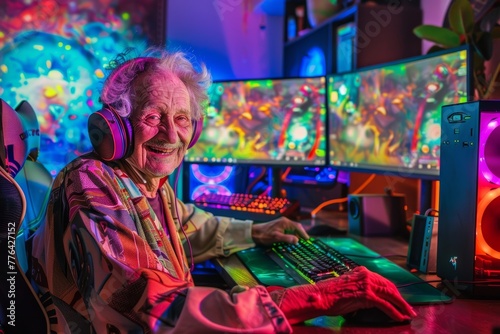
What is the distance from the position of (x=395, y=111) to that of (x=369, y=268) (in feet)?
2.17

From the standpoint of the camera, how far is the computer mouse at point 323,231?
1742mm

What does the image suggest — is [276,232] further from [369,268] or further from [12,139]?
[12,139]

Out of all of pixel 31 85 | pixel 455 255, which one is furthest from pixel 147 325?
pixel 31 85

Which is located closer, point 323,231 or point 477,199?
point 477,199

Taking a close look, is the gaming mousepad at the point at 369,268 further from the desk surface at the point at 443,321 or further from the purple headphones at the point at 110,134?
the purple headphones at the point at 110,134

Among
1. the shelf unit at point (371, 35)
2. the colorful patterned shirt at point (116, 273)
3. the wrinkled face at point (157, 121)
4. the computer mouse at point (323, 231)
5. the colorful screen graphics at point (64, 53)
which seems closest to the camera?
the colorful patterned shirt at point (116, 273)

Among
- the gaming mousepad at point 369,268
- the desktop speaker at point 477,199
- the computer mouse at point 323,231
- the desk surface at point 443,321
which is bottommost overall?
the desk surface at point 443,321

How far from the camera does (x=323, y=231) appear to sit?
175cm

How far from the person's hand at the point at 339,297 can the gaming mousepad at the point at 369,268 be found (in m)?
0.16

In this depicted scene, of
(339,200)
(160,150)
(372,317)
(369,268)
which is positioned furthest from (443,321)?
(339,200)

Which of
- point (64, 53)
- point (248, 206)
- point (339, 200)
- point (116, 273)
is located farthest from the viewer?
point (64, 53)

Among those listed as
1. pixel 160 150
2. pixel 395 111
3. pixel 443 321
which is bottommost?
pixel 443 321

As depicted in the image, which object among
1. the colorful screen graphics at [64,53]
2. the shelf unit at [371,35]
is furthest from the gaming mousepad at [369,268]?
the colorful screen graphics at [64,53]

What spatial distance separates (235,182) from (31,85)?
110 cm
